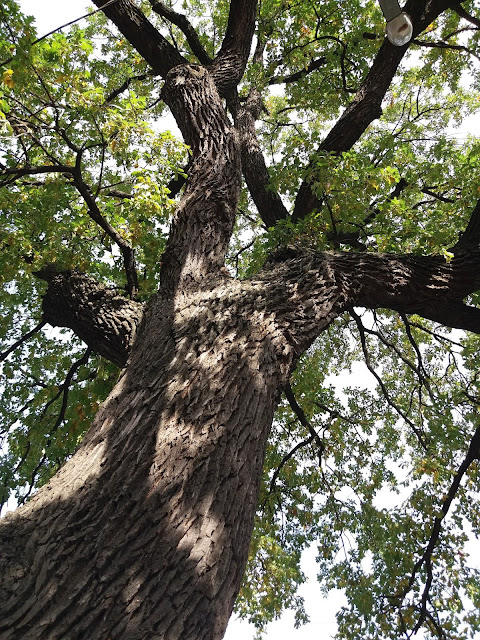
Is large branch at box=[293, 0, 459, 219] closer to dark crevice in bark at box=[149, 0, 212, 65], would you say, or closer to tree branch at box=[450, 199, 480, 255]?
tree branch at box=[450, 199, 480, 255]

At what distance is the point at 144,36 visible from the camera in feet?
17.4

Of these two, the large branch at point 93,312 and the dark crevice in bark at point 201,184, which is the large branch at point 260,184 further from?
the large branch at point 93,312

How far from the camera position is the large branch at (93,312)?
3410 mm

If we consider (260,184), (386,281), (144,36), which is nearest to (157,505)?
(386,281)

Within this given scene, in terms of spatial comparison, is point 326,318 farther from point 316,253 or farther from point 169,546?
point 169,546

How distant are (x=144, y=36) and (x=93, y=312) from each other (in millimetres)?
3693

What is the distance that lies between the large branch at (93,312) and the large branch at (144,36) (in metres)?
3.04

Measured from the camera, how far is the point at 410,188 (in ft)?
18.9

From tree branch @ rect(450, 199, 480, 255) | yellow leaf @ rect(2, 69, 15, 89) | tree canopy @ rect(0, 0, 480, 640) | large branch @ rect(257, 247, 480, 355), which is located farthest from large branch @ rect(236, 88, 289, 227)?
yellow leaf @ rect(2, 69, 15, 89)

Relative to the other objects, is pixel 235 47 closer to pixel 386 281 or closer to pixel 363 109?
pixel 363 109

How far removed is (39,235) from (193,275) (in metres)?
3.36

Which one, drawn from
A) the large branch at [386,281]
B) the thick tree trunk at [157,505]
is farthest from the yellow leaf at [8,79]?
the large branch at [386,281]

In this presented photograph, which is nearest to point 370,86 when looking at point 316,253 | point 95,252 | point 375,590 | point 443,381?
point 316,253

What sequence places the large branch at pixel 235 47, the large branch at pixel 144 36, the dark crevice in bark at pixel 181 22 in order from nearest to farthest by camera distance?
the large branch at pixel 144 36
the large branch at pixel 235 47
the dark crevice in bark at pixel 181 22
